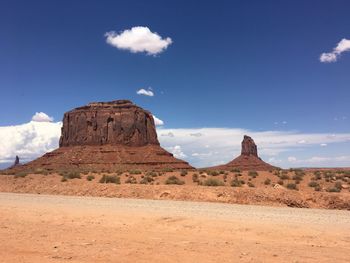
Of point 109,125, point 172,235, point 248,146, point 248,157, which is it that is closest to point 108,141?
point 109,125

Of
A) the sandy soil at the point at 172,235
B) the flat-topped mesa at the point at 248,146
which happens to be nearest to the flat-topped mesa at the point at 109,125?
the flat-topped mesa at the point at 248,146

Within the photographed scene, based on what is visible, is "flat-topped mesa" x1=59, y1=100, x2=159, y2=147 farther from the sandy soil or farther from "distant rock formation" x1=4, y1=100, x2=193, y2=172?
the sandy soil

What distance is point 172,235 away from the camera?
11.1m

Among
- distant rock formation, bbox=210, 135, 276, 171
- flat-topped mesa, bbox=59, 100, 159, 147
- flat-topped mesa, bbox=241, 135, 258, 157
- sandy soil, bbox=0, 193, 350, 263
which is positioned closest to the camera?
sandy soil, bbox=0, 193, 350, 263

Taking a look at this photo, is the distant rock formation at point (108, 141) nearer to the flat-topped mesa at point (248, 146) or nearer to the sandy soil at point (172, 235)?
the flat-topped mesa at point (248, 146)

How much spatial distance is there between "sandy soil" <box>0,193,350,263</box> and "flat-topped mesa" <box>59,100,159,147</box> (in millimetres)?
88516

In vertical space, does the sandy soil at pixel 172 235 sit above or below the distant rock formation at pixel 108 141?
below

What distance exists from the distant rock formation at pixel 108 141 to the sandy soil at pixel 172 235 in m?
68.5

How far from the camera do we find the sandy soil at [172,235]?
8.57 m

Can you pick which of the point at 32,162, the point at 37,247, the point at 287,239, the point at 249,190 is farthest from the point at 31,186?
the point at 32,162

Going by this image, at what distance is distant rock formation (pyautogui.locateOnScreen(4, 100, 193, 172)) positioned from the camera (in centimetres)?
8875

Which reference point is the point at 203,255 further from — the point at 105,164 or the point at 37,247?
the point at 105,164

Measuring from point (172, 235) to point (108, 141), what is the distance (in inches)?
3732

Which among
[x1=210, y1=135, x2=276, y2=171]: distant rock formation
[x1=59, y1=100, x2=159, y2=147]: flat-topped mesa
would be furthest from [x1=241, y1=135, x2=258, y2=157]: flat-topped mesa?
[x1=59, y1=100, x2=159, y2=147]: flat-topped mesa
